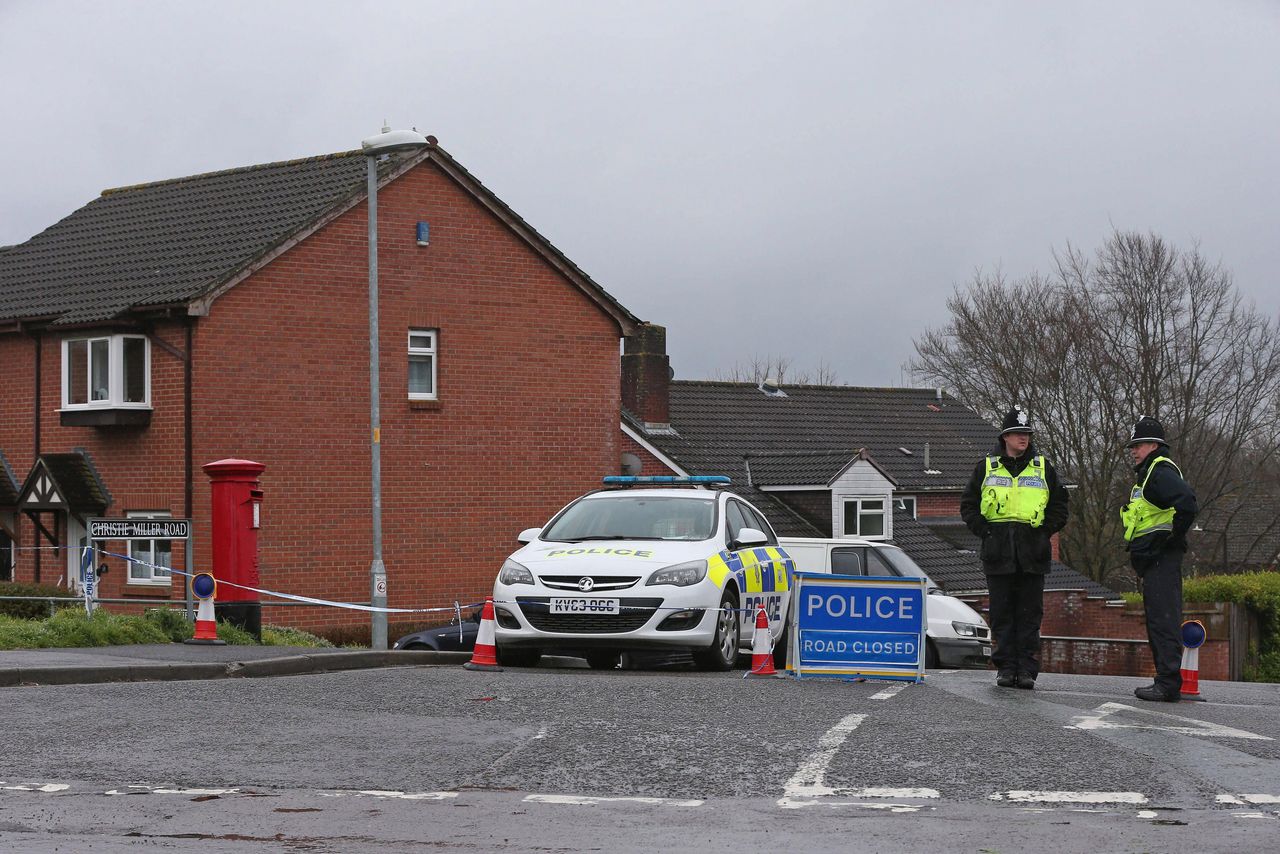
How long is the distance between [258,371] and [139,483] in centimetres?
260

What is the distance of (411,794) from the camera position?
751 cm

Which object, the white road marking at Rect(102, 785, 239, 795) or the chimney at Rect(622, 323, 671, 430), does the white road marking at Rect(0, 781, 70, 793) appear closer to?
the white road marking at Rect(102, 785, 239, 795)

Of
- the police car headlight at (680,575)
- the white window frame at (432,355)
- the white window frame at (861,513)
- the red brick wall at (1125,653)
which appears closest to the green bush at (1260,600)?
the red brick wall at (1125,653)

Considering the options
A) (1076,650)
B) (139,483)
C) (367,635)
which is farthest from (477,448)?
(1076,650)

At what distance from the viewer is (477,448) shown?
2991cm

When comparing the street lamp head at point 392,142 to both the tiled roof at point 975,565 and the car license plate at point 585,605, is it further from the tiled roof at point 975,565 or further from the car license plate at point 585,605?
the tiled roof at point 975,565

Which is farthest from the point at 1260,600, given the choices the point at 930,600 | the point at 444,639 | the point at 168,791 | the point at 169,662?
the point at 168,791

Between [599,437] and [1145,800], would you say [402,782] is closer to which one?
[1145,800]

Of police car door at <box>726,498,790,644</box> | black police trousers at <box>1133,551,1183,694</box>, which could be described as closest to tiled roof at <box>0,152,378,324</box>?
police car door at <box>726,498,790,644</box>

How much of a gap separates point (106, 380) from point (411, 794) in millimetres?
21447

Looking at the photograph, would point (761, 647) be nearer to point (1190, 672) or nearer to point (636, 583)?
point (636, 583)

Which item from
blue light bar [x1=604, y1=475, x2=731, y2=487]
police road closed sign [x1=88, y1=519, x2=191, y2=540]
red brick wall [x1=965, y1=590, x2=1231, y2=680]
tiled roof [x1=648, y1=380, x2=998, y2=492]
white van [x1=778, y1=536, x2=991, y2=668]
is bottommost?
red brick wall [x1=965, y1=590, x2=1231, y2=680]

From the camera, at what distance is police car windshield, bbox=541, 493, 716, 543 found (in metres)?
14.3

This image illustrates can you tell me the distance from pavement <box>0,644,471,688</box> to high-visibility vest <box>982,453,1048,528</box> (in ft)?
17.8
